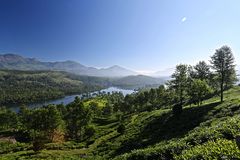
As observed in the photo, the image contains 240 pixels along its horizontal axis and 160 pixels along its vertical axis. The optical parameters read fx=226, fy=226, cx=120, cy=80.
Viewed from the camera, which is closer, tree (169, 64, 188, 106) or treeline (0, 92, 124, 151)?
tree (169, 64, 188, 106)

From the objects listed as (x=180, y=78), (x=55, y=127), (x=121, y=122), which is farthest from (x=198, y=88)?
(x=55, y=127)

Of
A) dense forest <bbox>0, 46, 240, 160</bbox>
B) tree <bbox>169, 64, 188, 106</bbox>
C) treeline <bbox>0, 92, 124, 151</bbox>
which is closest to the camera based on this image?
dense forest <bbox>0, 46, 240, 160</bbox>

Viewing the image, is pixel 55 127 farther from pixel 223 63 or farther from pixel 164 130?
pixel 223 63

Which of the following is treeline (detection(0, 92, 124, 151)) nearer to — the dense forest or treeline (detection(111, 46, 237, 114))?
the dense forest

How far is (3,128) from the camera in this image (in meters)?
132

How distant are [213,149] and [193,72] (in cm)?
8569

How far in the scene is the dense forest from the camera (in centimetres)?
2209

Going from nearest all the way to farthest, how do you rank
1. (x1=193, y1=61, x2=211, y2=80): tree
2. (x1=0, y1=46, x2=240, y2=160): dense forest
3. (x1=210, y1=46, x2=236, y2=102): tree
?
1. (x1=0, y1=46, x2=240, y2=160): dense forest
2. (x1=210, y1=46, x2=236, y2=102): tree
3. (x1=193, y1=61, x2=211, y2=80): tree

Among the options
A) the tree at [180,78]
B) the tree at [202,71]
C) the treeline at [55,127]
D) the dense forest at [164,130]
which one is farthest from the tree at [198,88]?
the treeline at [55,127]

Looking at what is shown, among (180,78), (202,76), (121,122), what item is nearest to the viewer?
(180,78)

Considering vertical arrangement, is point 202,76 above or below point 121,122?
above

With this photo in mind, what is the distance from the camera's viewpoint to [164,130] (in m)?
53.8

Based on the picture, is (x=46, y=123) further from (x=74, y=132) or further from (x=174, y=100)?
(x=174, y=100)

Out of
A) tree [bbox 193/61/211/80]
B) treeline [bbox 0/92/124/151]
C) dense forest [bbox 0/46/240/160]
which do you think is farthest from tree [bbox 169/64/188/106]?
treeline [bbox 0/92/124/151]
